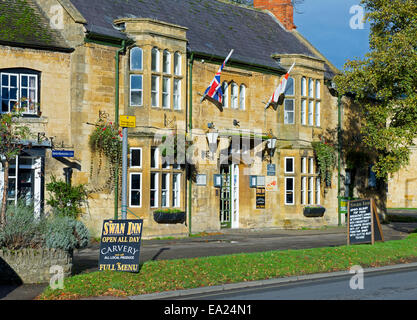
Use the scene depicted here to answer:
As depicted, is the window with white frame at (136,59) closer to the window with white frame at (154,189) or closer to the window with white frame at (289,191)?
the window with white frame at (154,189)

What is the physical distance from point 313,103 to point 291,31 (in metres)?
5.99

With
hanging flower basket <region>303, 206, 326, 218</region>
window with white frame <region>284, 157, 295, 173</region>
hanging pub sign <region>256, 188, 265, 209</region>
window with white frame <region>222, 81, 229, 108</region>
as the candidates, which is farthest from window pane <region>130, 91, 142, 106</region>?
hanging flower basket <region>303, 206, 326, 218</region>

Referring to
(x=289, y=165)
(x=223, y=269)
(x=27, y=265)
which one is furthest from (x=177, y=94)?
(x=27, y=265)

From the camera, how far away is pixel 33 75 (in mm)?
23062

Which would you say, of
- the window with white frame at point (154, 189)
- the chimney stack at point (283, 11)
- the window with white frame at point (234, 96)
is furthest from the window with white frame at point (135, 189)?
the chimney stack at point (283, 11)

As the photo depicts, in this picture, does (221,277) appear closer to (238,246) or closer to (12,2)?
(238,246)

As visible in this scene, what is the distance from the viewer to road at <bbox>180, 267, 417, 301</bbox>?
12586 millimetres

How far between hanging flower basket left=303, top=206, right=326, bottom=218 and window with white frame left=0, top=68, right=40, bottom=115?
13026 mm

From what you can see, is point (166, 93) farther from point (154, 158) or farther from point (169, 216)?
point (169, 216)

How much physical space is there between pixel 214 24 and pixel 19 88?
10786 millimetres

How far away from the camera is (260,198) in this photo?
29156 mm

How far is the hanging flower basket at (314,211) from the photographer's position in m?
30.1

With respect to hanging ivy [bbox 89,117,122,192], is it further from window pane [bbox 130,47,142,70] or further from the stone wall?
the stone wall

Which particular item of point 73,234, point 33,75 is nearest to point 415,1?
point 33,75
